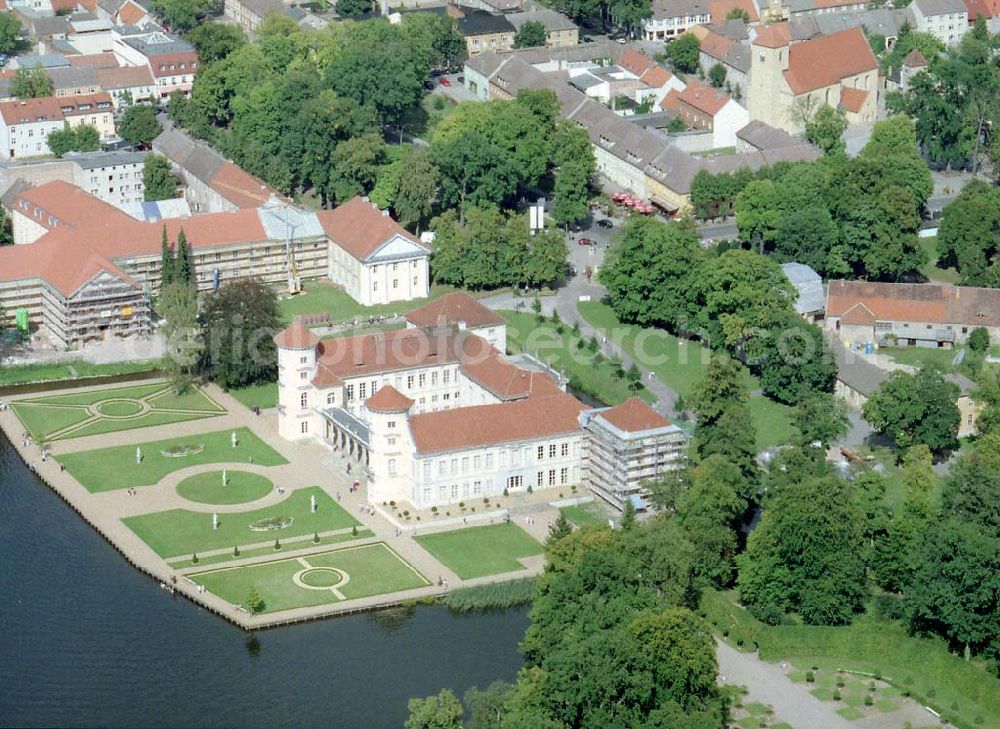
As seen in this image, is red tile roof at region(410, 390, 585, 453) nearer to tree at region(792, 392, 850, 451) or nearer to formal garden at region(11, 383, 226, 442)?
tree at region(792, 392, 850, 451)

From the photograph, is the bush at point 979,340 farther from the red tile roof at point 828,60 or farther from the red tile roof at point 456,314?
the red tile roof at point 828,60

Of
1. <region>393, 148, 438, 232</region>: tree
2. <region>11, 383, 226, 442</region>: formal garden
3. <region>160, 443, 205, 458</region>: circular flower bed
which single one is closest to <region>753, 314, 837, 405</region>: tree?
<region>393, 148, 438, 232</region>: tree

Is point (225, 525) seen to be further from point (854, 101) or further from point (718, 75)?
point (718, 75)

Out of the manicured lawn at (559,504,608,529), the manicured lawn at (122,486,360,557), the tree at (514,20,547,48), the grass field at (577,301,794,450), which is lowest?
the manicured lawn at (122,486,360,557)

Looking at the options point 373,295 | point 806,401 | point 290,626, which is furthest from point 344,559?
point 373,295

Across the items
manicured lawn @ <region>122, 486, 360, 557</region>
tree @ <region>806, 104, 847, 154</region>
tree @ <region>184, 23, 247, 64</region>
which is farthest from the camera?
tree @ <region>184, 23, 247, 64</region>

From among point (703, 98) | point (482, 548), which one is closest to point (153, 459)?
point (482, 548)
